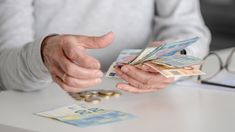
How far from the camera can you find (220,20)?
4.38 m

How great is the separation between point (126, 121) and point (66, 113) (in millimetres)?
145

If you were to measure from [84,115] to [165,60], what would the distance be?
267 millimetres

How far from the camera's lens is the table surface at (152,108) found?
1199 mm

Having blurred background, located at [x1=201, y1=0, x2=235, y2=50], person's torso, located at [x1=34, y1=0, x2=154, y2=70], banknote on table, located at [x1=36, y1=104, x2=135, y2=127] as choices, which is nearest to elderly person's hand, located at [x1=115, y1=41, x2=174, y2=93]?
banknote on table, located at [x1=36, y1=104, x2=135, y2=127]

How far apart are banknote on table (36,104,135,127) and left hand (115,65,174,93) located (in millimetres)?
132

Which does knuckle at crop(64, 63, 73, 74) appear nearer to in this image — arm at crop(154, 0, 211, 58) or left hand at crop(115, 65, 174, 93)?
left hand at crop(115, 65, 174, 93)

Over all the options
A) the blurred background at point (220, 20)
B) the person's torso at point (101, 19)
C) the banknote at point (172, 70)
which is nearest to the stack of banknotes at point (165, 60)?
the banknote at point (172, 70)

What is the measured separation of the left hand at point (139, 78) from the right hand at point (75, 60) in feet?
0.49

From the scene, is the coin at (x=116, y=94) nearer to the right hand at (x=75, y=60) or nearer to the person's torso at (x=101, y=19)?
the right hand at (x=75, y=60)

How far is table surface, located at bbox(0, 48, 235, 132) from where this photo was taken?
1.20 m

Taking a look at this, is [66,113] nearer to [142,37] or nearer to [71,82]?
[71,82]

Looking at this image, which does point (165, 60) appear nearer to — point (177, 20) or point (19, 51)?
point (19, 51)

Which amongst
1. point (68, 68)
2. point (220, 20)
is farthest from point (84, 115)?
point (220, 20)

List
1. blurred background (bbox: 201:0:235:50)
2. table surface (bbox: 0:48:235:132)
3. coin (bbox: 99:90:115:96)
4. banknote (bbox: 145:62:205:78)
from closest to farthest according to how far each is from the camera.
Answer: table surface (bbox: 0:48:235:132), banknote (bbox: 145:62:205:78), coin (bbox: 99:90:115:96), blurred background (bbox: 201:0:235:50)
